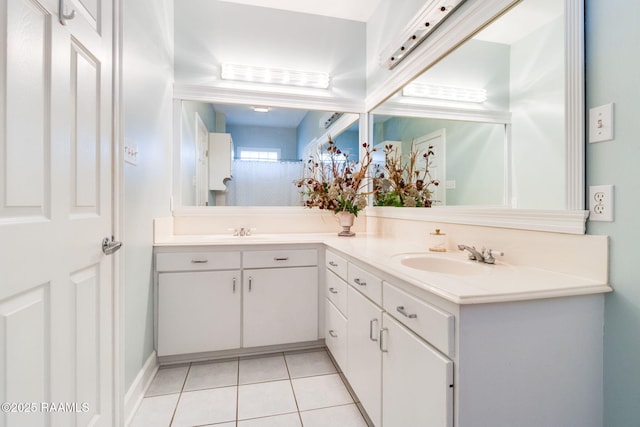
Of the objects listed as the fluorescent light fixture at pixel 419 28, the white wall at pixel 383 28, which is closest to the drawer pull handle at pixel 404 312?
the fluorescent light fixture at pixel 419 28

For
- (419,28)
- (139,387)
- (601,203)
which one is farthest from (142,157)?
(601,203)

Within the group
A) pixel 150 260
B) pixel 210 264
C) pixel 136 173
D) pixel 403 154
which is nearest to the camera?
pixel 136 173

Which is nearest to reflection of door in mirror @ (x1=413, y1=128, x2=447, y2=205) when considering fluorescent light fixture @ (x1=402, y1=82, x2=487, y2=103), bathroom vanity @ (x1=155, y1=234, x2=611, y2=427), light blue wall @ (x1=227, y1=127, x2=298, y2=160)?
fluorescent light fixture @ (x1=402, y1=82, x2=487, y2=103)

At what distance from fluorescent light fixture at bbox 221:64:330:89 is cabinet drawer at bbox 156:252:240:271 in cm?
153

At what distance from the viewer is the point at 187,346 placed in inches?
75.3

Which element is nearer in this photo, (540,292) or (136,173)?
(540,292)

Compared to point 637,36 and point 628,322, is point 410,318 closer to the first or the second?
point 628,322

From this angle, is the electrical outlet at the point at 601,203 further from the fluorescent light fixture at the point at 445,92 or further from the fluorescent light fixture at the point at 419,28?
the fluorescent light fixture at the point at 419,28

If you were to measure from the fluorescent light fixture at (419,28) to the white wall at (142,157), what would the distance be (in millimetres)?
1590

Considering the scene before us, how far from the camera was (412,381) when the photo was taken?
0.98 meters

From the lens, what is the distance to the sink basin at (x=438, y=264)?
4.27ft

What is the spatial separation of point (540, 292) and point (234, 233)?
2.10 metres

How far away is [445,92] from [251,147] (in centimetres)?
167

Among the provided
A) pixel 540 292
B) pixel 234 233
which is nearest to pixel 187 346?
pixel 234 233
